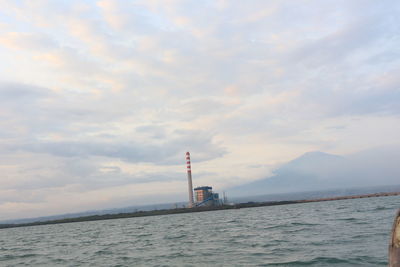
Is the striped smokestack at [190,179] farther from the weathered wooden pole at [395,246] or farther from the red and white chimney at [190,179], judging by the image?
the weathered wooden pole at [395,246]

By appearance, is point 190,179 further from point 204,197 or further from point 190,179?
point 204,197

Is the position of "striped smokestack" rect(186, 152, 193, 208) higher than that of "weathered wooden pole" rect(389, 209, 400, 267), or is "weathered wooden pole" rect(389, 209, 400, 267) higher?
"striped smokestack" rect(186, 152, 193, 208)

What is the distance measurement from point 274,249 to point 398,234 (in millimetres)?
17411

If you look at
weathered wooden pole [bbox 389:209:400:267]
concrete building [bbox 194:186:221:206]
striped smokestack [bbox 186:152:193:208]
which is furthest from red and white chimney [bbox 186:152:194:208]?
weathered wooden pole [bbox 389:209:400:267]

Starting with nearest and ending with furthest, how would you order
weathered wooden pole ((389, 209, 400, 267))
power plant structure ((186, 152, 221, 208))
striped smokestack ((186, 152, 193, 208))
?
weathered wooden pole ((389, 209, 400, 267)), power plant structure ((186, 152, 221, 208)), striped smokestack ((186, 152, 193, 208))

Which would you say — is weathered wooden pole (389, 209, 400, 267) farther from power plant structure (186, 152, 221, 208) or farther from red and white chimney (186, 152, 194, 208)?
red and white chimney (186, 152, 194, 208)

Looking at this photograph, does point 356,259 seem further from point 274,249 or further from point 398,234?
point 398,234

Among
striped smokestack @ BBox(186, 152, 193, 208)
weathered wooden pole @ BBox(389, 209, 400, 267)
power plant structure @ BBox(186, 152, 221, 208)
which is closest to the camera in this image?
weathered wooden pole @ BBox(389, 209, 400, 267)

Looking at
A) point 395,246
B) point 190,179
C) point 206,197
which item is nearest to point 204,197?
point 206,197

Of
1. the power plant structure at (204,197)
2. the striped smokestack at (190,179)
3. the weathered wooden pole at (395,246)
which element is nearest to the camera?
the weathered wooden pole at (395,246)

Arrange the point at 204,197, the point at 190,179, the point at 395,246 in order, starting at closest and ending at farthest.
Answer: the point at 395,246 → the point at 204,197 → the point at 190,179

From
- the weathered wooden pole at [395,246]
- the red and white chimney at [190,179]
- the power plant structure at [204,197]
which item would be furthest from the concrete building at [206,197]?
the weathered wooden pole at [395,246]

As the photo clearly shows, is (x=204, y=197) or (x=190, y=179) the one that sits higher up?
(x=190, y=179)

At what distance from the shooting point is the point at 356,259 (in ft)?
51.5
